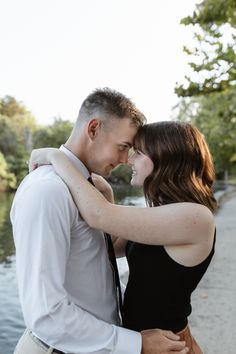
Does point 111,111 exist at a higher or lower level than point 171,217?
higher

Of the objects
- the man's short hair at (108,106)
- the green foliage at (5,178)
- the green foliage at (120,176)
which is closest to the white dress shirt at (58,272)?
the man's short hair at (108,106)

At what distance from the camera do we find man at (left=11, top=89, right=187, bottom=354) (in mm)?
1591

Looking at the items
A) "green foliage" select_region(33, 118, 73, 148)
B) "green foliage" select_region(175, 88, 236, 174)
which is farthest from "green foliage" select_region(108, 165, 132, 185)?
"green foliage" select_region(175, 88, 236, 174)

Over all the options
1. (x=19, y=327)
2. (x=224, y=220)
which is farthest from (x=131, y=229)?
(x=224, y=220)

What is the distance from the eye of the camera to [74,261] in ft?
5.68

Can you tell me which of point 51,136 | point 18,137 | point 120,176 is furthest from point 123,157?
point 51,136

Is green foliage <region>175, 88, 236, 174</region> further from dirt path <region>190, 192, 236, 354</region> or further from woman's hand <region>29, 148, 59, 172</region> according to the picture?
woman's hand <region>29, 148, 59, 172</region>

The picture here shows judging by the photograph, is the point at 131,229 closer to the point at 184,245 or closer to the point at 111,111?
the point at 184,245

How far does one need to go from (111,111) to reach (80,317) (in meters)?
0.83

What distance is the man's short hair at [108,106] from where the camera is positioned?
1.95 m

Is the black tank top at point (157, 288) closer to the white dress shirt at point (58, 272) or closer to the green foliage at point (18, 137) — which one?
the white dress shirt at point (58, 272)

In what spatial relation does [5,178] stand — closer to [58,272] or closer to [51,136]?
[51,136]

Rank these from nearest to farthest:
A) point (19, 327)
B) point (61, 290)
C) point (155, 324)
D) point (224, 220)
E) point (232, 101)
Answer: point (61, 290), point (155, 324), point (19, 327), point (224, 220), point (232, 101)

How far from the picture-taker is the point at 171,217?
1760 millimetres
